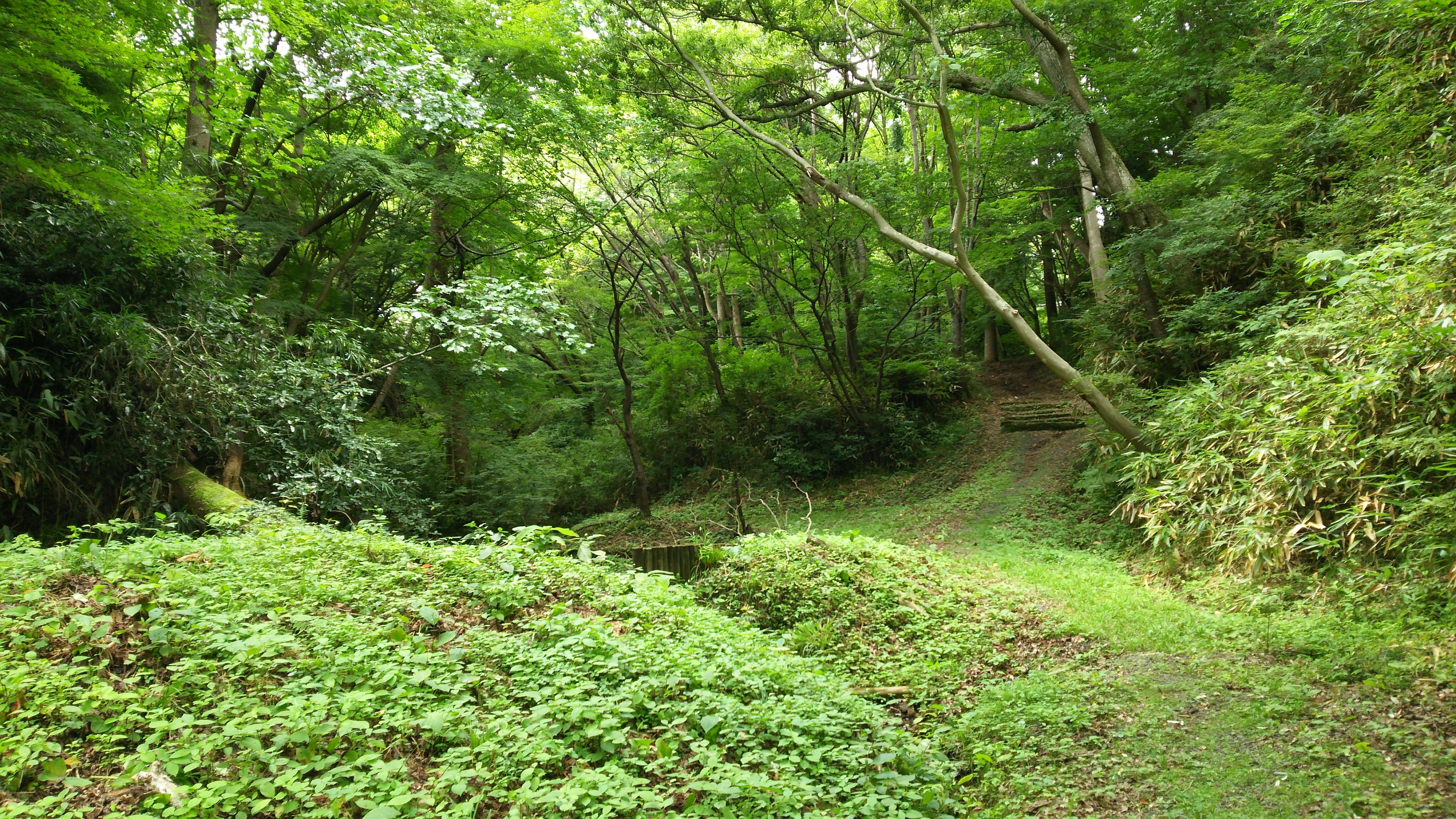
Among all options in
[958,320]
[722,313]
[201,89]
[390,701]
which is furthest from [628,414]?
[390,701]

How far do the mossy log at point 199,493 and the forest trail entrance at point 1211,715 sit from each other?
24.9 feet

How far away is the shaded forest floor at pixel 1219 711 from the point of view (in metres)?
3.18

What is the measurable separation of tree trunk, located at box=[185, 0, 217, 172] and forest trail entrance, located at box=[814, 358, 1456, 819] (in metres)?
11.0

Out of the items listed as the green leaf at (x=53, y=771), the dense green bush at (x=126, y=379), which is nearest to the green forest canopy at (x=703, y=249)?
the dense green bush at (x=126, y=379)

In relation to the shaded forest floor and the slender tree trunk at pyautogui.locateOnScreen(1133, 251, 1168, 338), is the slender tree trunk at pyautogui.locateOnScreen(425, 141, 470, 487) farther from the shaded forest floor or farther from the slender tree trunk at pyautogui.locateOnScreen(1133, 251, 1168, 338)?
the slender tree trunk at pyautogui.locateOnScreen(1133, 251, 1168, 338)

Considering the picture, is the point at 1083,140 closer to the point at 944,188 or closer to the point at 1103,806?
the point at 944,188

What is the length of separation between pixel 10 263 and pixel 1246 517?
11919 millimetres

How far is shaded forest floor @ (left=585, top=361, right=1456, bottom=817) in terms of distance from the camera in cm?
318

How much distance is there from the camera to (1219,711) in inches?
157

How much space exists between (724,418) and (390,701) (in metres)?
13.3

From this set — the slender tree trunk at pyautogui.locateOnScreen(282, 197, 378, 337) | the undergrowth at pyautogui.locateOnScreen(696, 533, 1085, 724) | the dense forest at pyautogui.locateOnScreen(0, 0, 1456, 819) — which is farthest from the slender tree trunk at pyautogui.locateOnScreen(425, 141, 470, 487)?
the undergrowth at pyautogui.locateOnScreen(696, 533, 1085, 724)

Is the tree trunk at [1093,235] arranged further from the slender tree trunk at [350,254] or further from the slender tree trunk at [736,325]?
the slender tree trunk at [350,254]

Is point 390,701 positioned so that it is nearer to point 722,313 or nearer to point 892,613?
point 892,613

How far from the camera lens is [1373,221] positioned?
697cm
